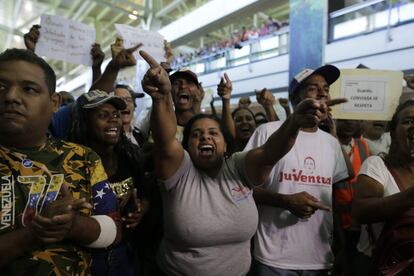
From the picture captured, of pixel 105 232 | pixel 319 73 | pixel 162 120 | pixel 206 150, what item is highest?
pixel 319 73

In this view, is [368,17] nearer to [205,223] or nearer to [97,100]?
[97,100]

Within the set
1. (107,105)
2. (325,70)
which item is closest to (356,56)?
(325,70)

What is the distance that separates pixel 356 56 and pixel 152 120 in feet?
18.3

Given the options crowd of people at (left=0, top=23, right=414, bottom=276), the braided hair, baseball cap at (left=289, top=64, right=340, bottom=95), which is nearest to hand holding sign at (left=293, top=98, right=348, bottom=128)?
crowd of people at (left=0, top=23, right=414, bottom=276)

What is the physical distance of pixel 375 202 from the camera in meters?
1.38

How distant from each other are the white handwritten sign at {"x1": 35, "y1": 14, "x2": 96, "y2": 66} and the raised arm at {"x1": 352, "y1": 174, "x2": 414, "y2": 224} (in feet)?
6.75

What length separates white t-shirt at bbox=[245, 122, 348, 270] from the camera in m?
1.67

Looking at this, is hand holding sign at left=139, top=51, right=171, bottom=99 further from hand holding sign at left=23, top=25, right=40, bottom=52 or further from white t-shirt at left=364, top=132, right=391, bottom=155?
white t-shirt at left=364, top=132, right=391, bottom=155

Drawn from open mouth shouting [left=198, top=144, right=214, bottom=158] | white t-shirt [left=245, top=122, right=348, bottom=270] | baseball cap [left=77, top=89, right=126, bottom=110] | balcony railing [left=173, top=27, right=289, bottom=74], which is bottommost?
white t-shirt [left=245, top=122, right=348, bottom=270]

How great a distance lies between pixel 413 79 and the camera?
2482 millimetres

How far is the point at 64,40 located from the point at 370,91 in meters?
2.21

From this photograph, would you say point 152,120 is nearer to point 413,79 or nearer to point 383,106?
point 383,106

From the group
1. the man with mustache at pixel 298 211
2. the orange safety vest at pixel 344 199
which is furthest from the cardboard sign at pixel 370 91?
the man with mustache at pixel 298 211

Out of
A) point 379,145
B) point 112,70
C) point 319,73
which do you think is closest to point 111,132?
point 112,70
